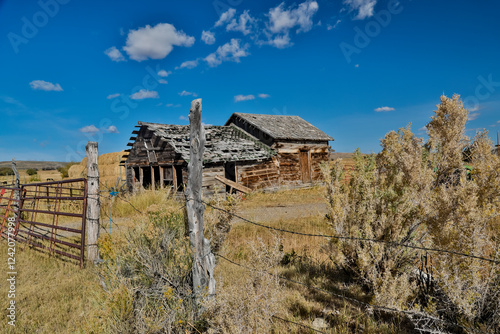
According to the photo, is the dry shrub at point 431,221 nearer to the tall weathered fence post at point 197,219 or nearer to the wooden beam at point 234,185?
the tall weathered fence post at point 197,219

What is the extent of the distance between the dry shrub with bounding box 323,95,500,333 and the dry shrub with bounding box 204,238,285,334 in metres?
1.41

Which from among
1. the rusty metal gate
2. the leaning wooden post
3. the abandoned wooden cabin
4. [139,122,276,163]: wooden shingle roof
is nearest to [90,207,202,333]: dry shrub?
the leaning wooden post

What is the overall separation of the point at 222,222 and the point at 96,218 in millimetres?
3229

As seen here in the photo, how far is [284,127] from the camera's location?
72.3 feet

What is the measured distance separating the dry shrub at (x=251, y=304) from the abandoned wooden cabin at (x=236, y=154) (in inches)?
409

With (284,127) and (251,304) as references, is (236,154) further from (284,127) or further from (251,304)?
(251,304)

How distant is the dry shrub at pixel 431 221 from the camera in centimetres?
290

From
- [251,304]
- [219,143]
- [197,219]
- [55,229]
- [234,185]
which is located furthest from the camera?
[219,143]

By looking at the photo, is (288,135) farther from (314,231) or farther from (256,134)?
(314,231)

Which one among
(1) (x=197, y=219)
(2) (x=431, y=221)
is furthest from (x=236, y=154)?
(2) (x=431, y=221)

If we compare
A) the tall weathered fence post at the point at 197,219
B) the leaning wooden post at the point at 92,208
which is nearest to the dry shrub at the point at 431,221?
the tall weathered fence post at the point at 197,219

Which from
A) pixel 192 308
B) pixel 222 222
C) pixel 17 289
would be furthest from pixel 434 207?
pixel 17 289

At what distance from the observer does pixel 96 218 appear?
19.4 ft

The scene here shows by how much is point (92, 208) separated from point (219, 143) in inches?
484
